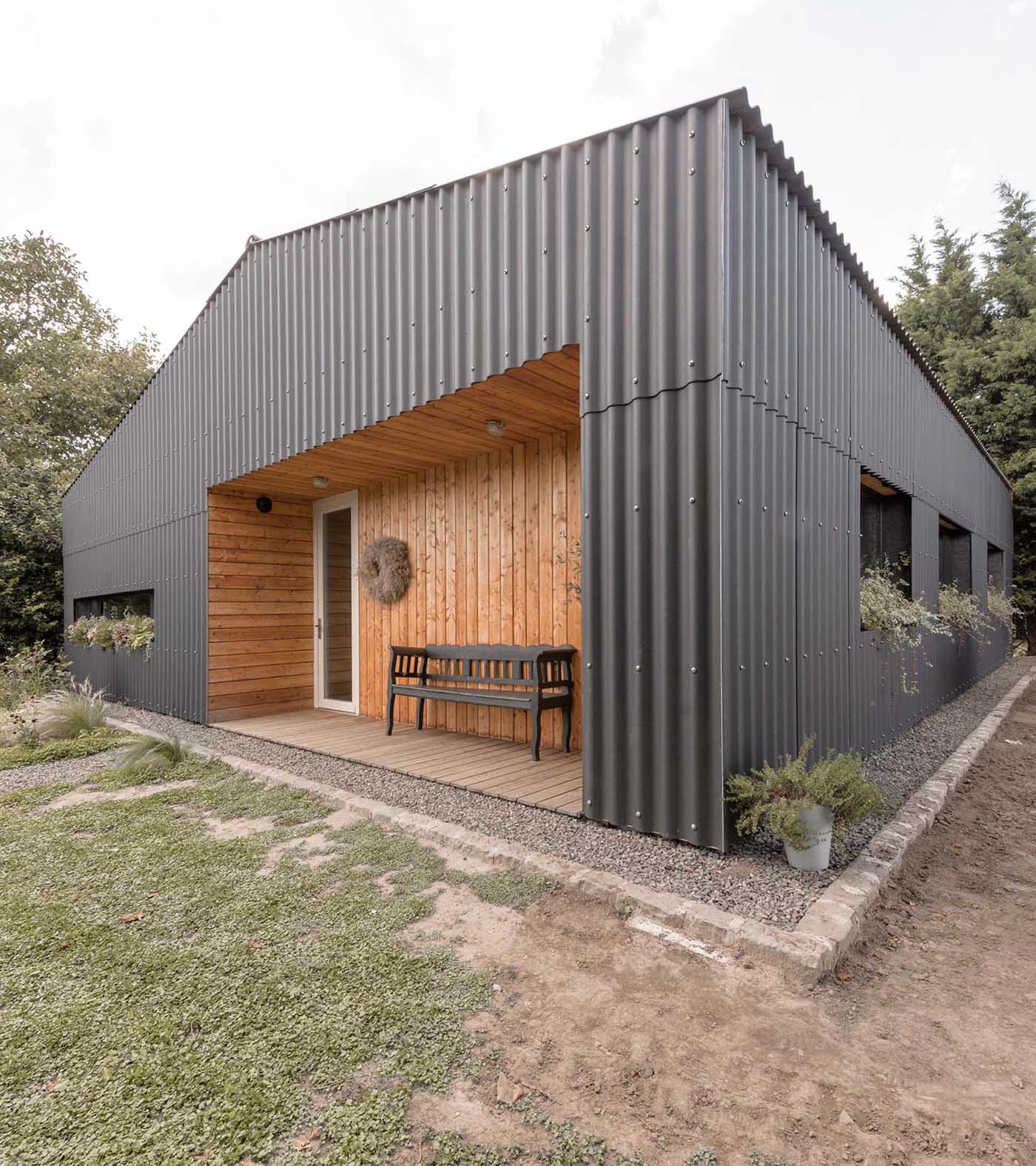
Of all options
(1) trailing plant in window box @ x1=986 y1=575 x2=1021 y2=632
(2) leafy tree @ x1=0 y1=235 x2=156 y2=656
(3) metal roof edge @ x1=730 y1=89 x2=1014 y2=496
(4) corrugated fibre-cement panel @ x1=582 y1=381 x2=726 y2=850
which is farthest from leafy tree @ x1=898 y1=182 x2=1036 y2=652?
(2) leafy tree @ x1=0 y1=235 x2=156 y2=656

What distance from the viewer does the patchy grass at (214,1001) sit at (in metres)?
1.30

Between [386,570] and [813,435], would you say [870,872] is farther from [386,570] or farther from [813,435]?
[386,570]

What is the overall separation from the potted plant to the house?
15 cm

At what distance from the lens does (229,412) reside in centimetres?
589

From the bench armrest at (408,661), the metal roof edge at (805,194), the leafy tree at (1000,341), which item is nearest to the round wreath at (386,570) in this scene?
the bench armrest at (408,661)

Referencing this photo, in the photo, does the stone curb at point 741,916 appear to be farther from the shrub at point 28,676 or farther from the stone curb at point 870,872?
the shrub at point 28,676

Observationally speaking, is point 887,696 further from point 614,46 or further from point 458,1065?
point 614,46

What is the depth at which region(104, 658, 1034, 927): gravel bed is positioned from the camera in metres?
2.33

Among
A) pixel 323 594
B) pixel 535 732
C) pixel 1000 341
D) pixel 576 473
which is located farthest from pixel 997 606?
pixel 323 594

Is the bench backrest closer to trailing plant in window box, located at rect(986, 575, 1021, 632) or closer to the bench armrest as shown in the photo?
the bench armrest

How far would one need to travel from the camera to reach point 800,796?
255 cm

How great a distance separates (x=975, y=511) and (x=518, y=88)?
908 cm

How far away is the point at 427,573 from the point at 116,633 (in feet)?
15.6

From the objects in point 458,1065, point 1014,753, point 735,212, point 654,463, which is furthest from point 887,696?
point 458,1065
